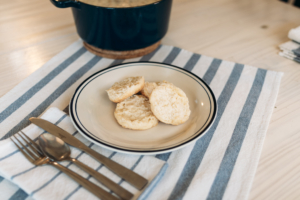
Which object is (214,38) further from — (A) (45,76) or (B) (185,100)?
(A) (45,76)

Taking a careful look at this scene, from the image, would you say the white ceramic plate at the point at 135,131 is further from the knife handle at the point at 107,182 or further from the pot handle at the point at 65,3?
the pot handle at the point at 65,3

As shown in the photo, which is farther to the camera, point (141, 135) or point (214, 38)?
point (214, 38)

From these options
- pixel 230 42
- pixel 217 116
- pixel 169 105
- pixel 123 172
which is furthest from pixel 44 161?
pixel 230 42

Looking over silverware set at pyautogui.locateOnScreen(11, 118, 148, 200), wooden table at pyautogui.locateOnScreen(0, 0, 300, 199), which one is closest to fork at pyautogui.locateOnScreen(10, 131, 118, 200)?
silverware set at pyautogui.locateOnScreen(11, 118, 148, 200)

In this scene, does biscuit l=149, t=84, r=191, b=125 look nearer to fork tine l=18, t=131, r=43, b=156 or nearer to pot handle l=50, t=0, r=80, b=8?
fork tine l=18, t=131, r=43, b=156

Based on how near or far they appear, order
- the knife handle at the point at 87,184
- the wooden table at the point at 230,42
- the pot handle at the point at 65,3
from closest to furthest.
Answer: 1. the knife handle at the point at 87,184
2. the wooden table at the point at 230,42
3. the pot handle at the point at 65,3

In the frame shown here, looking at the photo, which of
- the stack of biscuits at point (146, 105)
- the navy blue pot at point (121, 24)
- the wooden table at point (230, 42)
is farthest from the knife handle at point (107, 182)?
the navy blue pot at point (121, 24)

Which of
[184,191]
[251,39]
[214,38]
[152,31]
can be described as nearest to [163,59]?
[152,31]
